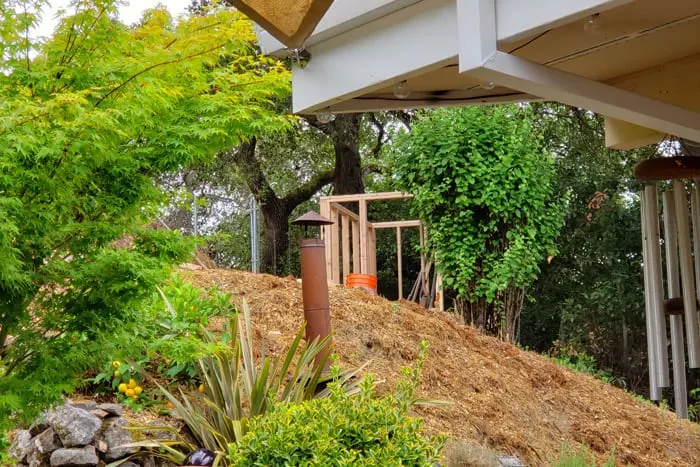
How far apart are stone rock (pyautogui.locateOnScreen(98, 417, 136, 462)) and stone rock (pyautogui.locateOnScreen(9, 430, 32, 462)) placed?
Answer: 0.40 m

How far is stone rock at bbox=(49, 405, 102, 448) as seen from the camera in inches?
177

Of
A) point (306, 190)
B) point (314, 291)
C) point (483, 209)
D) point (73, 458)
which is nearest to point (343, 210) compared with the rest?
point (483, 209)

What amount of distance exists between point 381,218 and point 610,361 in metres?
4.70

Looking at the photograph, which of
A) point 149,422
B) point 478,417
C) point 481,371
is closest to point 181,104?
point 149,422

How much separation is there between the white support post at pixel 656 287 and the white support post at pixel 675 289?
0.21 ft

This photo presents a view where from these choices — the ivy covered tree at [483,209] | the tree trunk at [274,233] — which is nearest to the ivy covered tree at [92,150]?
the ivy covered tree at [483,209]

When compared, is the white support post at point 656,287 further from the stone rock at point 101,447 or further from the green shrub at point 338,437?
the stone rock at point 101,447

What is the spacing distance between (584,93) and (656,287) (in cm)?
177

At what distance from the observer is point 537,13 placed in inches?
94.7

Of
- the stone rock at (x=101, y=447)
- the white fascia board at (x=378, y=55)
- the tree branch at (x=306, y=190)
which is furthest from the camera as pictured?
the tree branch at (x=306, y=190)

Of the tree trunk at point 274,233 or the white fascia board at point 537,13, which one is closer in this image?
the white fascia board at point 537,13

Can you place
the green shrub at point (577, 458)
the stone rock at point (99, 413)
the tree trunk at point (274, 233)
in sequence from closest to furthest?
the stone rock at point (99, 413)
the green shrub at point (577, 458)
the tree trunk at point (274, 233)

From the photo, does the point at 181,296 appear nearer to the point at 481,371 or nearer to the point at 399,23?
the point at 481,371

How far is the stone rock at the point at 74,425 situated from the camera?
4.50 m
